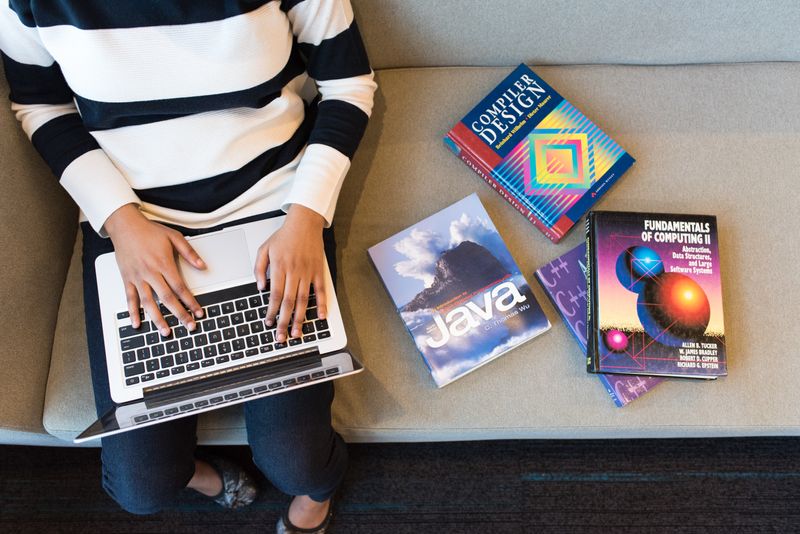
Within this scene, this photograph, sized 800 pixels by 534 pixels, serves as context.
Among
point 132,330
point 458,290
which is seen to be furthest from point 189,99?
point 458,290

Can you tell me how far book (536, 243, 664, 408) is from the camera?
3.34 ft

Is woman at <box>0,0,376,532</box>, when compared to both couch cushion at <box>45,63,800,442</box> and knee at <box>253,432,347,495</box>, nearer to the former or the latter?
knee at <box>253,432,347,495</box>

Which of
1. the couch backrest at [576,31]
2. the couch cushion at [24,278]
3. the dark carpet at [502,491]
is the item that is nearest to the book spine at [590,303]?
the couch backrest at [576,31]

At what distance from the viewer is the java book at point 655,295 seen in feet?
3.26

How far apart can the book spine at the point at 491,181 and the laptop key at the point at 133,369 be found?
2.16 ft

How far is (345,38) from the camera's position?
3.12ft

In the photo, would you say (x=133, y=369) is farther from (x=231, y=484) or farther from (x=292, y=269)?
(x=231, y=484)

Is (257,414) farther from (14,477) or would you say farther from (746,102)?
(746,102)

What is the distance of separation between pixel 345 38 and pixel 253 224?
33cm

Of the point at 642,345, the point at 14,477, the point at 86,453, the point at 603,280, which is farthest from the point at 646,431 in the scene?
the point at 14,477

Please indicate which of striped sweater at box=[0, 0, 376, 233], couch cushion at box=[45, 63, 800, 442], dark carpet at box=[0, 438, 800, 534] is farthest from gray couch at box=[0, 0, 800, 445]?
dark carpet at box=[0, 438, 800, 534]

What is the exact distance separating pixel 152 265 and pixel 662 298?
82 centimetres

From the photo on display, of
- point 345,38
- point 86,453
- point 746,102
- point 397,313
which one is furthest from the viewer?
point 86,453

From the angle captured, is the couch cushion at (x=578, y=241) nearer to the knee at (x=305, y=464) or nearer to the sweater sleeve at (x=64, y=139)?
the knee at (x=305, y=464)
